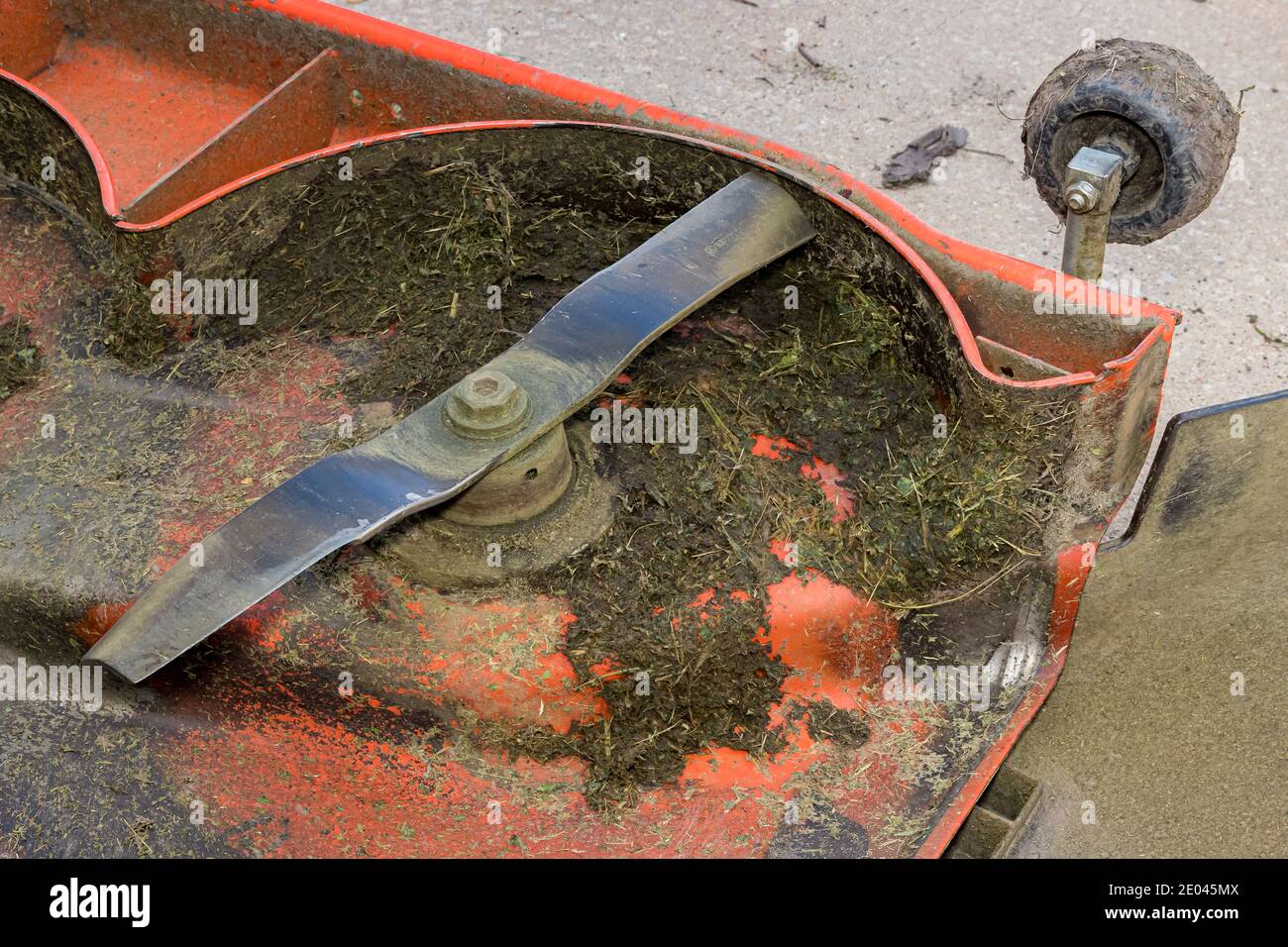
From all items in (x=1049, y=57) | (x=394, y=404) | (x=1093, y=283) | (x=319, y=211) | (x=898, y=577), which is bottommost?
(x=898, y=577)

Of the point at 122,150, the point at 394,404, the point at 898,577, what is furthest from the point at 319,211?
the point at 898,577

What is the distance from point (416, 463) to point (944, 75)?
12.0 ft

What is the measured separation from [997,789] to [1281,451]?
865mm

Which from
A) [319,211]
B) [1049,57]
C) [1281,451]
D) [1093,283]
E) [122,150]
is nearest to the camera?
[1281,451]

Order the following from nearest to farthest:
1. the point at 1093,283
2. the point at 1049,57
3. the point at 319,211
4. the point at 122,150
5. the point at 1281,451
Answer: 1. the point at 1281,451
2. the point at 1093,283
3. the point at 319,211
4. the point at 122,150
5. the point at 1049,57

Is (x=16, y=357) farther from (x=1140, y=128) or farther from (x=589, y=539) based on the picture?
(x=1140, y=128)

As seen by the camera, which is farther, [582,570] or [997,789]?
[997,789]

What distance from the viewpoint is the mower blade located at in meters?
2.06

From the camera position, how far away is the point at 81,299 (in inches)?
120

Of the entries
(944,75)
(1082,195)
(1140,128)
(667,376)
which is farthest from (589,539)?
(944,75)

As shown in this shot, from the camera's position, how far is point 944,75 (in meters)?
5.16

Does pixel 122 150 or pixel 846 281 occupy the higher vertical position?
pixel 122 150

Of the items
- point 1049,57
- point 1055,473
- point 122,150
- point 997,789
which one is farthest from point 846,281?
point 1049,57

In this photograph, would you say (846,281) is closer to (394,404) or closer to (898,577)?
(898,577)
